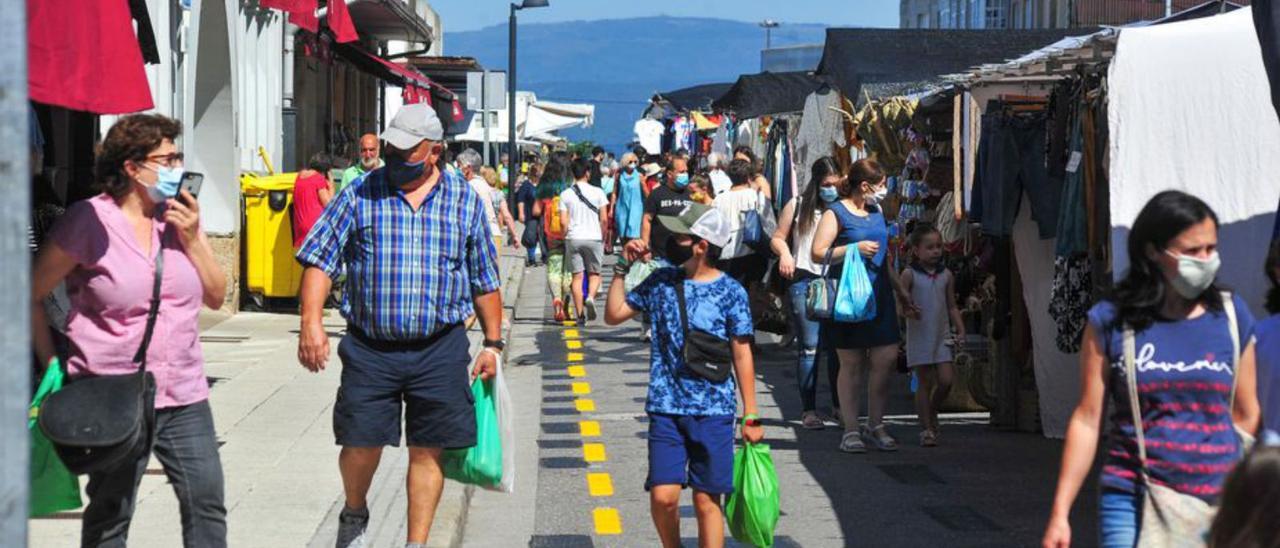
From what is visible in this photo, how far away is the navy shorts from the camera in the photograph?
7215mm

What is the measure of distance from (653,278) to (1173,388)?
110 inches

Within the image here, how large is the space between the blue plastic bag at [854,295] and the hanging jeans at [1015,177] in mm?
884

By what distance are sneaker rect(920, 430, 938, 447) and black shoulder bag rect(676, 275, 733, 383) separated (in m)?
4.62

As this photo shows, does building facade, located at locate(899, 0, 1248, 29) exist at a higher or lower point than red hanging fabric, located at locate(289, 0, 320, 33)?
higher

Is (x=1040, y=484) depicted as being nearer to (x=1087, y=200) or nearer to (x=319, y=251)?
(x=1087, y=200)

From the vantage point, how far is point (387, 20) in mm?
31641

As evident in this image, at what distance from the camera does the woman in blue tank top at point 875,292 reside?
11297 millimetres

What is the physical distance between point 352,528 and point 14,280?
14.4 ft

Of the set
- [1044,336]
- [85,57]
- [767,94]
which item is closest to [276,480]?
[85,57]

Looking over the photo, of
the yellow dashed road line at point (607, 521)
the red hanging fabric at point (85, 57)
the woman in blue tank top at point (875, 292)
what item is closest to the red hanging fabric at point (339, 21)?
the woman in blue tank top at point (875, 292)

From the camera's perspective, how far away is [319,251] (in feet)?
23.7

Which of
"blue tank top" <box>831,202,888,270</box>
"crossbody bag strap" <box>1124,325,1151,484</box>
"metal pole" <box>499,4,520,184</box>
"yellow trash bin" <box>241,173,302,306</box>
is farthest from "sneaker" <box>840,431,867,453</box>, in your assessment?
"metal pole" <box>499,4,520,184</box>

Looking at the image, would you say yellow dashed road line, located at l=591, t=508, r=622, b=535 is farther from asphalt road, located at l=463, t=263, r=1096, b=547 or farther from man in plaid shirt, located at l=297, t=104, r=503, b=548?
man in plaid shirt, located at l=297, t=104, r=503, b=548

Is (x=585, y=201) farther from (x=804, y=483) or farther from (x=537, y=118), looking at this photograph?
(x=537, y=118)
